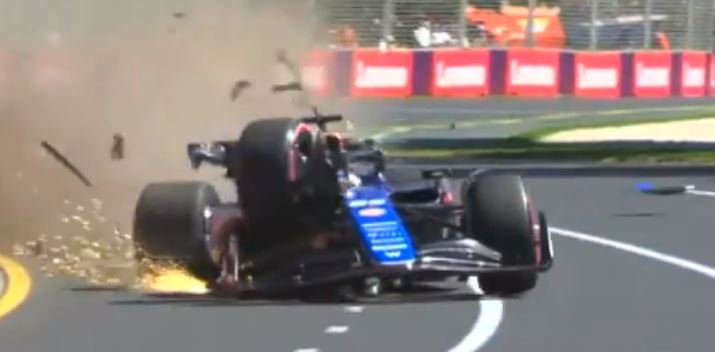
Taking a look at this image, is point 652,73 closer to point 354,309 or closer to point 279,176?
point 279,176

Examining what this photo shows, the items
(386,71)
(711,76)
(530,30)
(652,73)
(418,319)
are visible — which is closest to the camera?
(418,319)

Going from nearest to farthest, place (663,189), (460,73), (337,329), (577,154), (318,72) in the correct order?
(337,329) < (318,72) < (663,189) < (577,154) < (460,73)

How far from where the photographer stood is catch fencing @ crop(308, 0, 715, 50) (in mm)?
42250

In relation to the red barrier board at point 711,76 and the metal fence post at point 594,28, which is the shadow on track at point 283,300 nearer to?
the metal fence post at point 594,28

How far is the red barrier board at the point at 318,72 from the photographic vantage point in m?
21.1

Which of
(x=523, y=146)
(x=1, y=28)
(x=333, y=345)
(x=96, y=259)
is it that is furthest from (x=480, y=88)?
(x=333, y=345)

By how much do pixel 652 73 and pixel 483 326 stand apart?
103ft

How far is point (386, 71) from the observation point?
40.8m

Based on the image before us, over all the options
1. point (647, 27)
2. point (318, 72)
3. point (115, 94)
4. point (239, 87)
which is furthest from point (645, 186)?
point (647, 27)

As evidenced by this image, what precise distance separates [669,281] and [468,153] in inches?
700

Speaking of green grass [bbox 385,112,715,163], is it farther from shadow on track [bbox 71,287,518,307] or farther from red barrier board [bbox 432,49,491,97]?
shadow on track [bbox 71,287,518,307]

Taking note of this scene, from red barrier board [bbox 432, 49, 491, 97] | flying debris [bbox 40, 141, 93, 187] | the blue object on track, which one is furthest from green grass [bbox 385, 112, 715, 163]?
flying debris [bbox 40, 141, 93, 187]

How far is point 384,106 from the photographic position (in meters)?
39.0

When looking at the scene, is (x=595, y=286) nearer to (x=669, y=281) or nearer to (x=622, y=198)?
(x=669, y=281)
